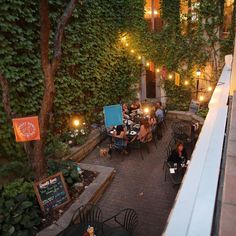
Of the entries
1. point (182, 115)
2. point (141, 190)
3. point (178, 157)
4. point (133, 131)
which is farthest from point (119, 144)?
point (182, 115)

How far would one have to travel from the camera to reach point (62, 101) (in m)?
9.98

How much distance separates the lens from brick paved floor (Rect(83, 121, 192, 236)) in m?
6.70

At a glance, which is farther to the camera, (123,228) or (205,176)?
(123,228)

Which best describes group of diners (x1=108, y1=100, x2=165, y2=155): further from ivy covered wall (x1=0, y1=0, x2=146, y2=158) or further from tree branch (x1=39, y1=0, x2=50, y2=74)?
tree branch (x1=39, y1=0, x2=50, y2=74)

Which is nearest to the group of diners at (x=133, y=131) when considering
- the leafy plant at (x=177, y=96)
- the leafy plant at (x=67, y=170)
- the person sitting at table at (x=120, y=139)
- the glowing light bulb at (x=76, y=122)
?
the person sitting at table at (x=120, y=139)

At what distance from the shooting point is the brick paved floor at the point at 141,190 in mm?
6695

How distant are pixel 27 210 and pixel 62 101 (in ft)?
15.7

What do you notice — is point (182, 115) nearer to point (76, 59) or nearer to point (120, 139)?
point (120, 139)

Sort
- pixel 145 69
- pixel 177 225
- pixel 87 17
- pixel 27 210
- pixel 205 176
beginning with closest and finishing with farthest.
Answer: pixel 177 225 → pixel 205 176 → pixel 27 210 → pixel 87 17 → pixel 145 69

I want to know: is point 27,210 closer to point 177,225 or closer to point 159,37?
point 177,225

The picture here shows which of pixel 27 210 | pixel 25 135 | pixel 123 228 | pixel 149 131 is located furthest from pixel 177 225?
pixel 149 131

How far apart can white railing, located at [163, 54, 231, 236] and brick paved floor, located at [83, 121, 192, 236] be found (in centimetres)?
425

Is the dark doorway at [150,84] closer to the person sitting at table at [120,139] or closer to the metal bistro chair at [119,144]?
the person sitting at table at [120,139]

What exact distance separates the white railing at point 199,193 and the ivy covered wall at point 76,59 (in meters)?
6.26
